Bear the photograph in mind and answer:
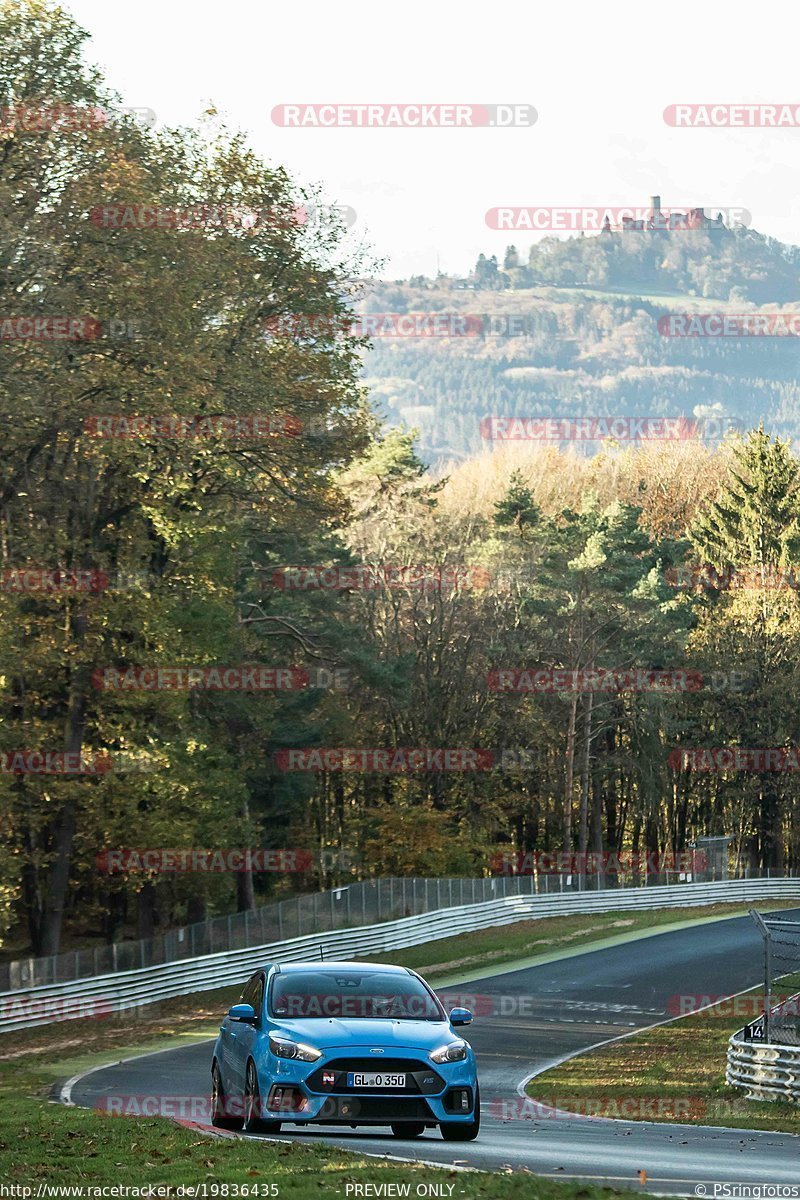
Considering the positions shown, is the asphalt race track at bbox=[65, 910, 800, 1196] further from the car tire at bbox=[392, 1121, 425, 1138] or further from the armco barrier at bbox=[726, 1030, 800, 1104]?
the armco barrier at bbox=[726, 1030, 800, 1104]

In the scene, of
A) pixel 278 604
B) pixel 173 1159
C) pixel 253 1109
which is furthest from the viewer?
pixel 278 604

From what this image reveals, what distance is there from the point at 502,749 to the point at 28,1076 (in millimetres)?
44574

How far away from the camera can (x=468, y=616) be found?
6550 cm

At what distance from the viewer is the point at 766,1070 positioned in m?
22.1

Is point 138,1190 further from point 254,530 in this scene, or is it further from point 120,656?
point 254,530

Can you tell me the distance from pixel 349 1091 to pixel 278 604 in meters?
37.3

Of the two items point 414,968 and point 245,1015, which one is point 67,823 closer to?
point 414,968

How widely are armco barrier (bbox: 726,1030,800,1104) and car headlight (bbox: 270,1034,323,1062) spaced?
1019cm

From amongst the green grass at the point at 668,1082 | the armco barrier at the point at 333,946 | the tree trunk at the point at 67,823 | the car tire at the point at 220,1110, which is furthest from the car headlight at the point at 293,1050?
the tree trunk at the point at 67,823

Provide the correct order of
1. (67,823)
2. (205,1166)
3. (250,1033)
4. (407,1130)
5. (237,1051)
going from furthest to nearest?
(67,823)
(237,1051)
(407,1130)
(250,1033)
(205,1166)

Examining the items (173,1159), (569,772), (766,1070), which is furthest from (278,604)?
(173,1159)

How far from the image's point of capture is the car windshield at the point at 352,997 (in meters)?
14.2

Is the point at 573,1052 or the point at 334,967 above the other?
the point at 334,967

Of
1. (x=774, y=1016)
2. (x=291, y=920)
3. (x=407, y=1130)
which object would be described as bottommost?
(x=291, y=920)
